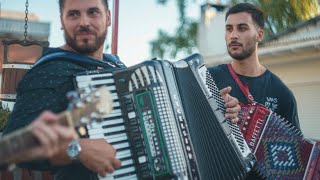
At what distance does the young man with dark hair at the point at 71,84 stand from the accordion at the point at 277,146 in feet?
3.43

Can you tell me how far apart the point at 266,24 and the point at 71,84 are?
1204cm

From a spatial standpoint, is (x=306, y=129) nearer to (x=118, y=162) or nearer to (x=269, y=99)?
(x=269, y=99)

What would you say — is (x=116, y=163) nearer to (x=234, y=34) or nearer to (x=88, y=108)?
(x=88, y=108)

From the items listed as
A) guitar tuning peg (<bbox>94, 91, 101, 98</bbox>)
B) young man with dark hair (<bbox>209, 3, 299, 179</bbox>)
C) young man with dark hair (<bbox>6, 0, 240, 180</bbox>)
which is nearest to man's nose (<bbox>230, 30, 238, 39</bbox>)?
young man with dark hair (<bbox>209, 3, 299, 179</bbox>)

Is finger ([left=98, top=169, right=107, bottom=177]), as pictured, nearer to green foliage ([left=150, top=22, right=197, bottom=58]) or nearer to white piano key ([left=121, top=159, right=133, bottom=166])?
white piano key ([left=121, top=159, right=133, bottom=166])

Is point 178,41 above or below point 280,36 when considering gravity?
above

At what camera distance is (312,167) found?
3041 mm

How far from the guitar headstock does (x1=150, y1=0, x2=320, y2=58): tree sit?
29.4 feet

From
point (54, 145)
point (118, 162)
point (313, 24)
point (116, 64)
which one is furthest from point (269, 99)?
point (313, 24)

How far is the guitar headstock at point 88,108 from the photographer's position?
148 cm

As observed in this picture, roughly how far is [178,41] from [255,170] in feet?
50.5

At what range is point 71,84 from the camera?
84.9 inches

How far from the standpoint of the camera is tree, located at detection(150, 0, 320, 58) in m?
12.4

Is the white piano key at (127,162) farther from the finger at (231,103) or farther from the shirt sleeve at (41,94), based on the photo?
the finger at (231,103)
